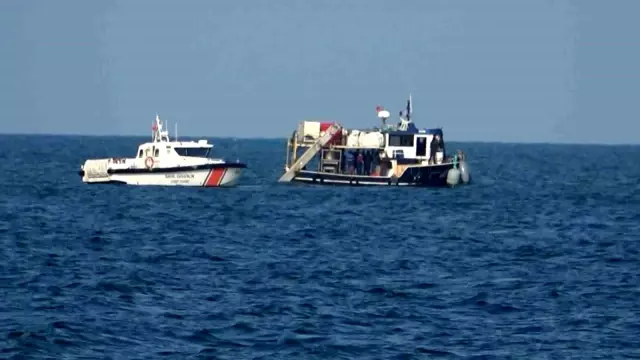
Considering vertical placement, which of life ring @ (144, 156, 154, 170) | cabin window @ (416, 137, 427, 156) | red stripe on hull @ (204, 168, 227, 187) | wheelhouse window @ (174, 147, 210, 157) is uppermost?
cabin window @ (416, 137, 427, 156)

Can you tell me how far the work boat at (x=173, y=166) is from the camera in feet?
267

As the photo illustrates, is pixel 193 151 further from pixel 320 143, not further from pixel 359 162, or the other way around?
pixel 359 162

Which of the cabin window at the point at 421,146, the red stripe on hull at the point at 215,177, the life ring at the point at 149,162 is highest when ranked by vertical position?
the cabin window at the point at 421,146

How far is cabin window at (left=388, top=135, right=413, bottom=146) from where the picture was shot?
274ft

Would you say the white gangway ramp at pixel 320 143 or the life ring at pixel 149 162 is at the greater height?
the white gangway ramp at pixel 320 143

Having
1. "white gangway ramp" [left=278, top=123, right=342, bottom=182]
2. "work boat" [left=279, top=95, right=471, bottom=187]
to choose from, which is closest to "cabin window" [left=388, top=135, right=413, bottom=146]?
"work boat" [left=279, top=95, right=471, bottom=187]

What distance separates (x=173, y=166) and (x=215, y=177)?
8.31ft

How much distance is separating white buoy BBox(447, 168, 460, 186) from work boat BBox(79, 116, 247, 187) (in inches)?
497

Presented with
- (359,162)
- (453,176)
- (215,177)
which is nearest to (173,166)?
(215,177)

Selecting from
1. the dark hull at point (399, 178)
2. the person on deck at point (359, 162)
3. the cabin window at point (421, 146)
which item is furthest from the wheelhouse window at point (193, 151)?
the cabin window at point (421, 146)

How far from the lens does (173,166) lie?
82.1m

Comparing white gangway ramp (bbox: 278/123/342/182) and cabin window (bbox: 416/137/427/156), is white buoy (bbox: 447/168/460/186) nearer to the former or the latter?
cabin window (bbox: 416/137/427/156)

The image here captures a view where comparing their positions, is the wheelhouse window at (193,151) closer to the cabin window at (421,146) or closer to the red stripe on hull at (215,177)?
the red stripe on hull at (215,177)

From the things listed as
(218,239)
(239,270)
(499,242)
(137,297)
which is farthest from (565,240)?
(137,297)
